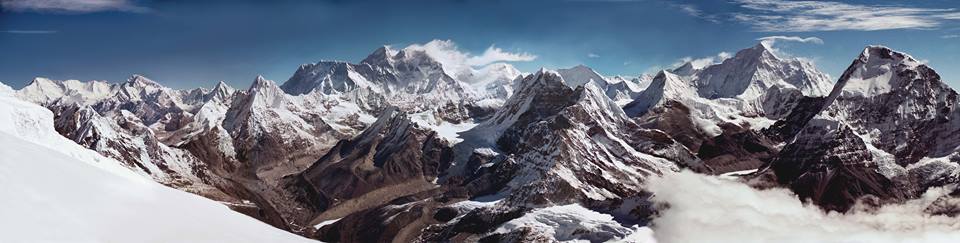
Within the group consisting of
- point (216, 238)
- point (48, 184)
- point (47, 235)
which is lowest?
point (216, 238)

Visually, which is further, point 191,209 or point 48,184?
point 191,209

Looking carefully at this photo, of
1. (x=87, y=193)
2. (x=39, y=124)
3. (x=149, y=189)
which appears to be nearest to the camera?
(x=87, y=193)

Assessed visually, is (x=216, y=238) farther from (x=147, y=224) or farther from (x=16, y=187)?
(x=16, y=187)

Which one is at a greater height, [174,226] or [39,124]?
[39,124]

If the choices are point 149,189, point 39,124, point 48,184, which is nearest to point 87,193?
point 48,184

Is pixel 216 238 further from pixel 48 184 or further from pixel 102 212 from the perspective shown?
pixel 48 184

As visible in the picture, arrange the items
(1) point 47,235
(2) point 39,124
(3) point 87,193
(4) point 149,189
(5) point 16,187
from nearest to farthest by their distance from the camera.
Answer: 1. (1) point 47,235
2. (5) point 16,187
3. (3) point 87,193
4. (4) point 149,189
5. (2) point 39,124
